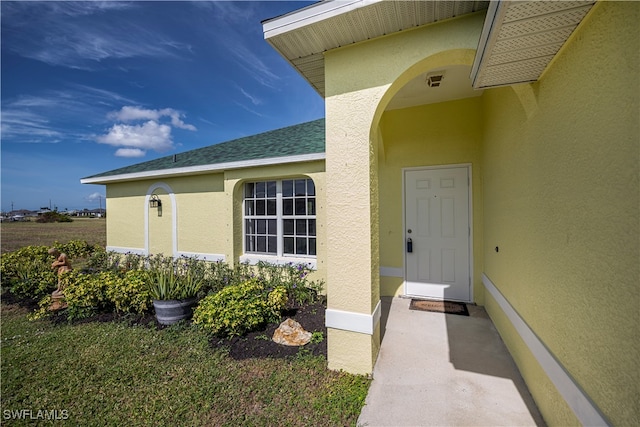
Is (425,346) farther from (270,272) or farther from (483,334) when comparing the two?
(270,272)

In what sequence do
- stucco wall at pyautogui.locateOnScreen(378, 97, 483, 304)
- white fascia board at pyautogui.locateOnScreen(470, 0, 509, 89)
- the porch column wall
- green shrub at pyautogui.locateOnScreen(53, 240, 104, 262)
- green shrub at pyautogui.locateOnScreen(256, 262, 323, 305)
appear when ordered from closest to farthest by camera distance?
white fascia board at pyautogui.locateOnScreen(470, 0, 509, 89) < the porch column wall < stucco wall at pyautogui.locateOnScreen(378, 97, 483, 304) < green shrub at pyautogui.locateOnScreen(256, 262, 323, 305) < green shrub at pyautogui.locateOnScreen(53, 240, 104, 262)

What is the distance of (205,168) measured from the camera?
21.4ft

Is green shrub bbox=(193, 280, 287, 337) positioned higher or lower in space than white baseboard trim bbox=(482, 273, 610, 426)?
lower

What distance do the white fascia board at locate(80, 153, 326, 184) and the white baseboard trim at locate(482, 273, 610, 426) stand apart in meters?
4.10

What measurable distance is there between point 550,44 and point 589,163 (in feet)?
2.93

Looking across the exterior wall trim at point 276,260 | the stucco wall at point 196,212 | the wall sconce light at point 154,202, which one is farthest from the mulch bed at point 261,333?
the wall sconce light at point 154,202

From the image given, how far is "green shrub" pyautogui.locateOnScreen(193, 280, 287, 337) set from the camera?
372cm

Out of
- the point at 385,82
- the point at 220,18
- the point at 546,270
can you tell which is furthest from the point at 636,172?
the point at 220,18

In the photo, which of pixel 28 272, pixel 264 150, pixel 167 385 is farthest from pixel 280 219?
pixel 28 272

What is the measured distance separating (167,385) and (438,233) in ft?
15.5

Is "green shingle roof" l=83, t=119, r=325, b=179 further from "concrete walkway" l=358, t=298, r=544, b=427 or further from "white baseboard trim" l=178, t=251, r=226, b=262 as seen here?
"concrete walkway" l=358, t=298, r=544, b=427

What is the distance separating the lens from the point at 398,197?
5027 mm

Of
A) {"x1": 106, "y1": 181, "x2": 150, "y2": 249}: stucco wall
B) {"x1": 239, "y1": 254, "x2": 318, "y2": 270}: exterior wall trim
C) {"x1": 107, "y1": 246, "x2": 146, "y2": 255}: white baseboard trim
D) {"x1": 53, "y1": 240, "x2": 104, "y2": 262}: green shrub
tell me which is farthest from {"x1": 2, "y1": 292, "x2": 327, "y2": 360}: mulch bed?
{"x1": 53, "y1": 240, "x2": 104, "y2": 262}: green shrub

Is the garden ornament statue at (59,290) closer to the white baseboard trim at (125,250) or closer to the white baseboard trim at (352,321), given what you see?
the white baseboard trim at (125,250)
